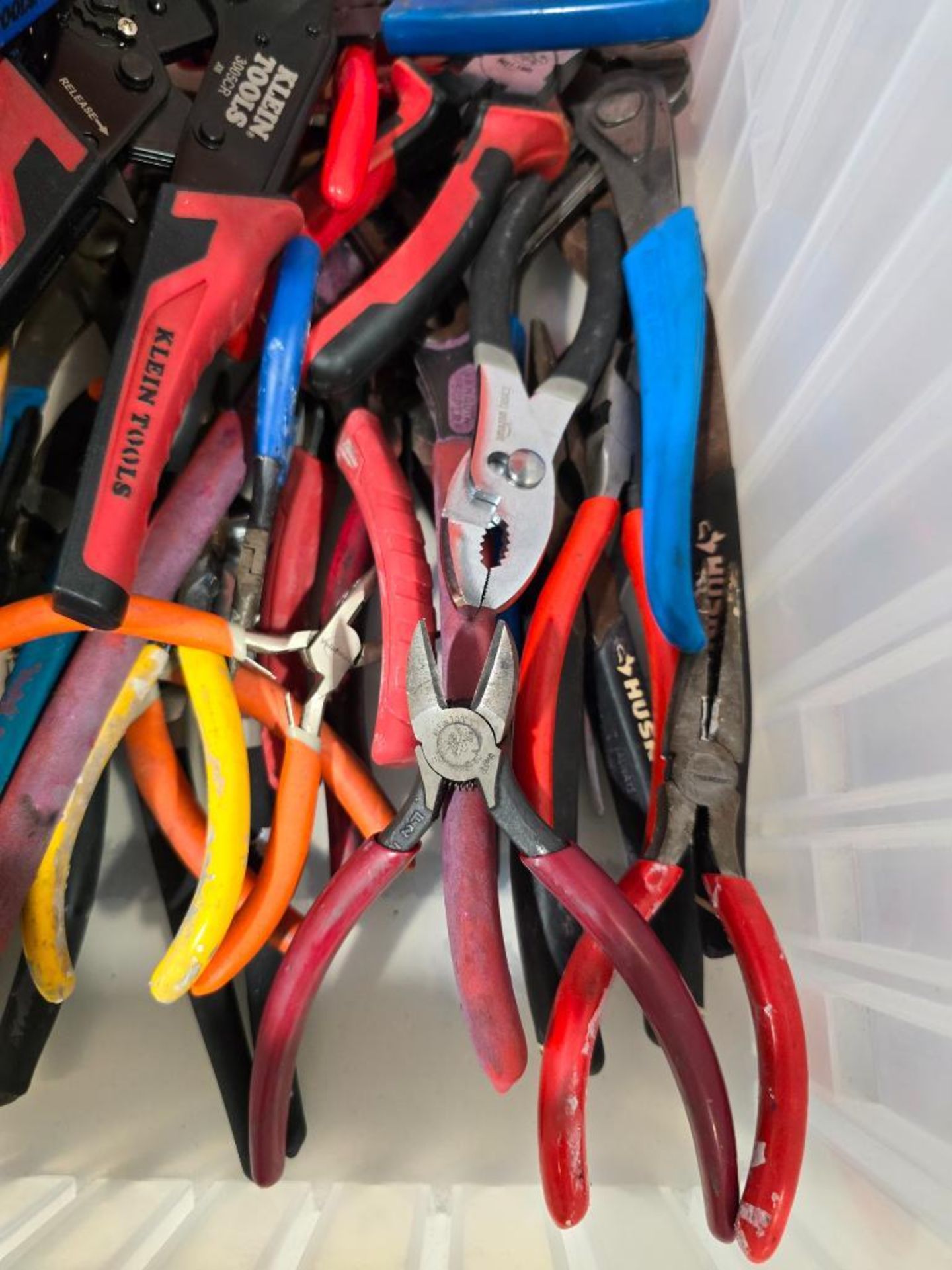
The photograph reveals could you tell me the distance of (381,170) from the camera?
0.65 metres

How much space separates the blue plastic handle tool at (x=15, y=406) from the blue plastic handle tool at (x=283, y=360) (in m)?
0.16

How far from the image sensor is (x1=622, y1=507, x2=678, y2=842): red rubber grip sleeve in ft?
1.89

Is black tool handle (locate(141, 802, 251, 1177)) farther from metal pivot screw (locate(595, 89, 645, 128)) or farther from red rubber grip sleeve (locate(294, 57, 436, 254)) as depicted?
metal pivot screw (locate(595, 89, 645, 128))

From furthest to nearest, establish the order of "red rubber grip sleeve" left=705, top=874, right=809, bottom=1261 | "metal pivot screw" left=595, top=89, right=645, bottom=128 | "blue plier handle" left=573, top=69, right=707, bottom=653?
"metal pivot screw" left=595, top=89, right=645, bottom=128, "blue plier handle" left=573, top=69, right=707, bottom=653, "red rubber grip sleeve" left=705, top=874, right=809, bottom=1261

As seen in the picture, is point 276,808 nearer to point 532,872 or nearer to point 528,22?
point 532,872

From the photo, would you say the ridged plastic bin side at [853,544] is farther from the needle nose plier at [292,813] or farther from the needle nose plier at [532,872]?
the needle nose plier at [292,813]

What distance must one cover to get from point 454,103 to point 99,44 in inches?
9.8

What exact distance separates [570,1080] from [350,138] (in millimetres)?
599

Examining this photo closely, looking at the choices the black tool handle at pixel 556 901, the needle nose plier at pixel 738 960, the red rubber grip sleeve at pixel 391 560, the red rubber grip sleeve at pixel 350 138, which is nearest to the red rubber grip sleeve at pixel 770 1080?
the needle nose plier at pixel 738 960

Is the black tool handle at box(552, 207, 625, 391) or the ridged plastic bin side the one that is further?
the black tool handle at box(552, 207, 625, 391)

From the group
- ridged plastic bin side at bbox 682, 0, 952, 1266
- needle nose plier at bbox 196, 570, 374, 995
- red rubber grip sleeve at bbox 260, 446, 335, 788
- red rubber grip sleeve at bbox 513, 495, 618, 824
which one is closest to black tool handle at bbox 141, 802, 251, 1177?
needle nose plier at bbox 196, 570, 374, 995

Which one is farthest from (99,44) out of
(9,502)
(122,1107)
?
(122,1107)

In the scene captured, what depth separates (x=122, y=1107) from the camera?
0.67 meters

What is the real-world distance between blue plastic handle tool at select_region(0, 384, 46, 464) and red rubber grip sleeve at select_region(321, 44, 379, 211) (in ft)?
0.79
